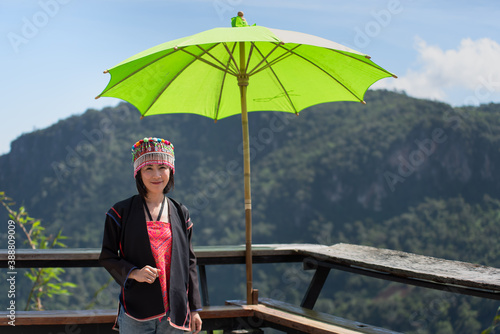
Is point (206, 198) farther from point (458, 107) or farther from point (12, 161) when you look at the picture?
point (458, 107)

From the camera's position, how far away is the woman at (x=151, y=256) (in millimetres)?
1880

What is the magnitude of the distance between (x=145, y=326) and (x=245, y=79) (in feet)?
4.83

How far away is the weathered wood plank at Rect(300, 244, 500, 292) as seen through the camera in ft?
7.51

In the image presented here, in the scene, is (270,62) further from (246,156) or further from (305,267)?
(305,267)

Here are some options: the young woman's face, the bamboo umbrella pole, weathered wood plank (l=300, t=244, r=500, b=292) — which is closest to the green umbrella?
the bamboo umbrella pole

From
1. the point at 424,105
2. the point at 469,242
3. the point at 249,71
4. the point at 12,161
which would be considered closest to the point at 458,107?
the point at 424,105

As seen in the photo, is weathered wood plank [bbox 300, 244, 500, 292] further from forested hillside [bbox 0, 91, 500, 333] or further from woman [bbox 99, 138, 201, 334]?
forested hillside [bbox 0, 91, 500, 333]

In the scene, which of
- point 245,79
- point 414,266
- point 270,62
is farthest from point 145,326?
point 270,62

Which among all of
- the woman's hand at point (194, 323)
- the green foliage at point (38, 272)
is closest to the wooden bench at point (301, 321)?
the woman's hand at point (194, 323)

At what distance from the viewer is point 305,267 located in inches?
127

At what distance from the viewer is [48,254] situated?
2.93 m

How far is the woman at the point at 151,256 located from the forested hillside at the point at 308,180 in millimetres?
31661

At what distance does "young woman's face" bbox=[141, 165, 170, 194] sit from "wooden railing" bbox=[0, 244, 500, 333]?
955 millimetres

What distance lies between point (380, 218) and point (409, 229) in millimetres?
4888
